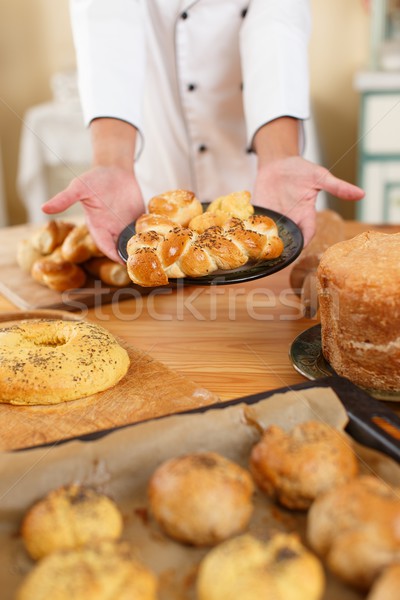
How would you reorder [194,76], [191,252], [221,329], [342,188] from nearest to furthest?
1. [191,252]
2. [221,329]
3. [342,188]
4. [194,76]

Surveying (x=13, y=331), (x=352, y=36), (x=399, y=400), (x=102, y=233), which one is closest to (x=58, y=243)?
(x=102, y=233)

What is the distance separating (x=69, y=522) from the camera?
2.17 feet

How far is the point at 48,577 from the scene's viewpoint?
580mm

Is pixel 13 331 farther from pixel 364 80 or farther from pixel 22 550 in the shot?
pixel 364 80

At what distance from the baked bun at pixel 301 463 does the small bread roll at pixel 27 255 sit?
1077mm

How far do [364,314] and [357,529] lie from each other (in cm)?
43

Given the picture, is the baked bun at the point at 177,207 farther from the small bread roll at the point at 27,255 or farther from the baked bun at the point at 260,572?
the baked bun at the point at 260,572

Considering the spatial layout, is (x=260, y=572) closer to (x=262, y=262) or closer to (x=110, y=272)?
(x=262, y=262)

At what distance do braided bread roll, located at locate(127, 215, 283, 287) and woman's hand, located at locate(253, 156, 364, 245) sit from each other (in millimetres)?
222

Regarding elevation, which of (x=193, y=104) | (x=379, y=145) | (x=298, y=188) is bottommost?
(x=379, y=145)

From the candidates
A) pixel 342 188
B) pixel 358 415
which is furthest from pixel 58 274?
pixel 358 415

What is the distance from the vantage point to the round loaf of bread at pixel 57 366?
40.5 inches

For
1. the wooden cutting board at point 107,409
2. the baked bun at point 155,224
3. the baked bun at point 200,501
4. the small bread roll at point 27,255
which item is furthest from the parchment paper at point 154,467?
the small bread roll at point 27,255

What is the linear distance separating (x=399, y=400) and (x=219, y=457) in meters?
0.36
